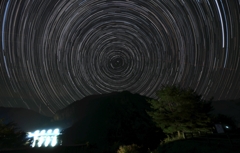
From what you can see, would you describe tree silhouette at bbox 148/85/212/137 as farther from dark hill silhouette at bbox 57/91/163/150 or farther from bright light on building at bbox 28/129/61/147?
dark hill silhouette at bbox 57/91/163/150

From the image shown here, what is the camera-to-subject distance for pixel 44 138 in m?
30.4

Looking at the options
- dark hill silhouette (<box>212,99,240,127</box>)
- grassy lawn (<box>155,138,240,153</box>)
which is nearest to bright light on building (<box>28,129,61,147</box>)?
grassy lawn (<box>155,138,240,153</box>)

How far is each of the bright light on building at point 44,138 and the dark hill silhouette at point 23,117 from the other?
70.8 meters

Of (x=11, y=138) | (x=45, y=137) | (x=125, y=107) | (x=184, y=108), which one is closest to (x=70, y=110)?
(x=125, y=107)

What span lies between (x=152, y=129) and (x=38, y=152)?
3692cm

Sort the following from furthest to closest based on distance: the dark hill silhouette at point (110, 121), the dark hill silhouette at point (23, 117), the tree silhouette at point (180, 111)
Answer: the dark hill silhouette at point (23, 117) < the dark hill silhouette at point (110, 121) < the tree silhouette at point (180, 111)

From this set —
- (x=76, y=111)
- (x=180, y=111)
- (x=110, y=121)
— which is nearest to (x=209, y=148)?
(x=180, y=111)

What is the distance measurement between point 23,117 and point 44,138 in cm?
8837

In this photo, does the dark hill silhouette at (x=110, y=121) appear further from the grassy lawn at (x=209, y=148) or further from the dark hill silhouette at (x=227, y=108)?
the dark hill silhouette at (x=227, y=108)

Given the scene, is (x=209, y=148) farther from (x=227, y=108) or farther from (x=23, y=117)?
(x=227, y=108)

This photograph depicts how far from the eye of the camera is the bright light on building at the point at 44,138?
2917 cm

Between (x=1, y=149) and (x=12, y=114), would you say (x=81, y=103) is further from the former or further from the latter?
(x=12, y=114)

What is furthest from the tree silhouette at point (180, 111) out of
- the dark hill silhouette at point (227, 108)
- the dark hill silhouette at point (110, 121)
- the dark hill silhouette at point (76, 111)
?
the dark hill silhouette at point (227, 108)

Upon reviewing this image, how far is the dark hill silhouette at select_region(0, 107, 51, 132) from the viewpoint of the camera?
9410cm
